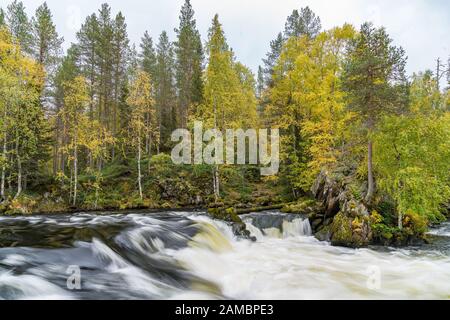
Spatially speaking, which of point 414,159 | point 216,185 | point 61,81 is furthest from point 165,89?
point 414,159

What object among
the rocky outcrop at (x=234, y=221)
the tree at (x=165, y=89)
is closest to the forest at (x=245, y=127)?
the tree at (x=165, y=89)

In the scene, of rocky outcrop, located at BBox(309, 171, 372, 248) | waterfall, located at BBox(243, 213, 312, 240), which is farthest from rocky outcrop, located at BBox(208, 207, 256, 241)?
rocky outcrop, located at BBox(309, 171, 372, 248)

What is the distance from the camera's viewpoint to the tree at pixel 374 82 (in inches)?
524

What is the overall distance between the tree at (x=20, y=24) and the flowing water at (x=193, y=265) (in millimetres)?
→ 19319

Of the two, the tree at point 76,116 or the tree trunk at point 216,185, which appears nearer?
the tree at point 76,116

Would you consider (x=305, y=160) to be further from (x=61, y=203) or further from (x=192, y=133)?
A: (x=61, y=203)

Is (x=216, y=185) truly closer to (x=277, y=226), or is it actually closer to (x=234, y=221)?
(x=277, y=226)

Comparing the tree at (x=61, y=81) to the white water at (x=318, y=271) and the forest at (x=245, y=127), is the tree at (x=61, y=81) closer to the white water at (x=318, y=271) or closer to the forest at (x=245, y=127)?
the forest at (x=245, y=127)

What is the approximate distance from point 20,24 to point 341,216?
93.2 feet

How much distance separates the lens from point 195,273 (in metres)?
8.23

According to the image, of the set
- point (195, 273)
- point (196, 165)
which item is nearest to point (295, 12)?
point (196, 165)

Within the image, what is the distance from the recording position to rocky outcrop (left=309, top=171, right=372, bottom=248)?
12008mm

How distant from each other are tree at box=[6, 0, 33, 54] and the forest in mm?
92
